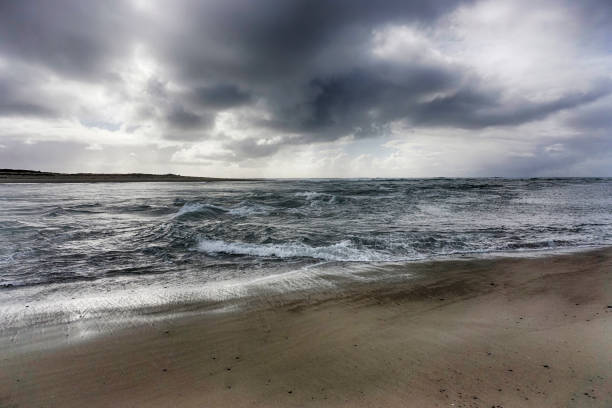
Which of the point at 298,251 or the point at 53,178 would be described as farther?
the point at 53,178

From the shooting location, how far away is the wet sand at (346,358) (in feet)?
8.36

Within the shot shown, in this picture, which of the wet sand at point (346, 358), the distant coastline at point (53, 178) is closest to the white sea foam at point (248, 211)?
the wet sand at point (346, 358)

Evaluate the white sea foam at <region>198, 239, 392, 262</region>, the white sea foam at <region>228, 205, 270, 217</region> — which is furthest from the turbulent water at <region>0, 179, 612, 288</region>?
the white sea foam at <region>228, 205, 270, 217</region>

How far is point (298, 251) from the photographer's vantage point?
7.80m

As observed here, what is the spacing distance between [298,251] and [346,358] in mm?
4751

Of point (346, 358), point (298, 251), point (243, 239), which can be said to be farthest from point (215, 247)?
point (346, 358)

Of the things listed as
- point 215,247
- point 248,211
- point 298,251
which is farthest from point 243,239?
point 248,211

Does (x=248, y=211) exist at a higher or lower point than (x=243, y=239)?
higher

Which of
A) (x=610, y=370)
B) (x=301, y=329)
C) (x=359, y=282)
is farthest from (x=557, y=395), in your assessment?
(x=359, y=282)

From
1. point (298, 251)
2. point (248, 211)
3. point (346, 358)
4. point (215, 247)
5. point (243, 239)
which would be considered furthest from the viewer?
point (248, 211)

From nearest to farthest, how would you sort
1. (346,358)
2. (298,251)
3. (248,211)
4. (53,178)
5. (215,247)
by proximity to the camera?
(346,358)
(298,251)
(215,247)
(248,211)
(53,178)

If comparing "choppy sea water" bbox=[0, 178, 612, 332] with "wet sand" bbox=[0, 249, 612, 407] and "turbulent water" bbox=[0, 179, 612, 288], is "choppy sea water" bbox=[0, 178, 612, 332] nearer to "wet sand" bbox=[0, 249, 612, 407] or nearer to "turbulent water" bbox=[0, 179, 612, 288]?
"turbulent water" bbox=[0, 179, 612, 288]

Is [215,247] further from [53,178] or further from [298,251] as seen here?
[53,178]

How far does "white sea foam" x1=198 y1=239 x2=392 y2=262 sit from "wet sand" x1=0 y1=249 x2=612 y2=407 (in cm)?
251
